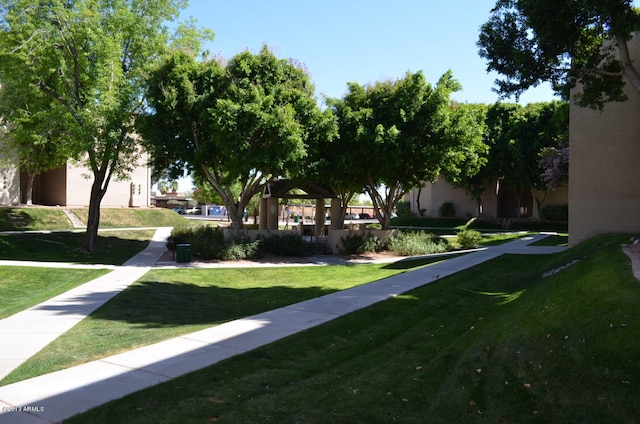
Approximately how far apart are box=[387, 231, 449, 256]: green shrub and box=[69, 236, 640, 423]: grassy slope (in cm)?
1715

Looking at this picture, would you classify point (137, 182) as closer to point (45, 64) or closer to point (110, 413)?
point (45, 64)

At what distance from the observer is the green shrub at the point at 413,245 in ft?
84.2

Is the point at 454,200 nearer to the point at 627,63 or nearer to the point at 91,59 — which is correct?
the point at 91,59

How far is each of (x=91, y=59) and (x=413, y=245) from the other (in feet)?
60.8

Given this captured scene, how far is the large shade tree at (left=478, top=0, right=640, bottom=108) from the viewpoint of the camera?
11.1 m

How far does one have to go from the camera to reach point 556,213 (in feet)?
136

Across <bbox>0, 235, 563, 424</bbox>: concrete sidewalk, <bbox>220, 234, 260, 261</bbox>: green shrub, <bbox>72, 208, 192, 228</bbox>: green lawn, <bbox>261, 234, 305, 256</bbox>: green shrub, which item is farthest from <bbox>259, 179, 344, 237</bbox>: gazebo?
<bbox>0, 235, 563, 424</bbox>: concrete sidewalk

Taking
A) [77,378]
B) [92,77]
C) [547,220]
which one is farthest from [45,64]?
[547,220]

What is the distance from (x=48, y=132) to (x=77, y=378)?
2042cm

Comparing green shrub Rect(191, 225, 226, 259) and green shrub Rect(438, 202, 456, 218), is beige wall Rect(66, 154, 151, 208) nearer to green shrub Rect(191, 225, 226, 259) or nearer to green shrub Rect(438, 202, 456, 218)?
green shrub Rect(191, 225, 226, 259)

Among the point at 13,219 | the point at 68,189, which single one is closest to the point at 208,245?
the point at 13,219

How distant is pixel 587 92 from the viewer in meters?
12.8

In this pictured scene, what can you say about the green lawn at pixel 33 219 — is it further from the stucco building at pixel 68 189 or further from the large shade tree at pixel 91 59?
the large shade tree at pixel 91 59

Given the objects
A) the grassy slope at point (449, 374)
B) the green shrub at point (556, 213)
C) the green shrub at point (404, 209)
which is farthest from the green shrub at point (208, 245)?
the green shrub at point (404, 209)
